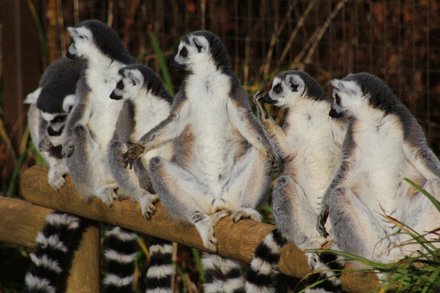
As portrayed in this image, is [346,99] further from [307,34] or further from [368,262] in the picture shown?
[307,34]

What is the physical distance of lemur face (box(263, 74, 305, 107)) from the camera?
215 inches

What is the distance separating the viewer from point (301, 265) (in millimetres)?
4801

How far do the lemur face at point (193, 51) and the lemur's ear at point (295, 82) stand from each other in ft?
1.79

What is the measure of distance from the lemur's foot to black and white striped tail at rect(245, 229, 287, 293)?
0.36 meters

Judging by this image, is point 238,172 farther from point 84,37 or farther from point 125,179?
point 84,37

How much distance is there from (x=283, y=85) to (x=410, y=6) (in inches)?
119

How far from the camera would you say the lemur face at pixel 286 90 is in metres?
5.45

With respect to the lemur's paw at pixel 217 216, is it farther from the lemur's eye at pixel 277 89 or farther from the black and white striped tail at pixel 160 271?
the lemur's eye at pixel 277 89

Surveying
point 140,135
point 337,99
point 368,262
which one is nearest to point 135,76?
point 140,135

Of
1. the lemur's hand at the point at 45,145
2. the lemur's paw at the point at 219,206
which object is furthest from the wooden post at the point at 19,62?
the lemur's paw at the point at 219,206

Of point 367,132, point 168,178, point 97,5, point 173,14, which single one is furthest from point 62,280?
point 97,5

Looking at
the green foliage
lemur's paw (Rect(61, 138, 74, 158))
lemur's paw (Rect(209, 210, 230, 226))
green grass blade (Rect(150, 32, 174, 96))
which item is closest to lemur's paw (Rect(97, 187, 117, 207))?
lemur's paw (Rect(61, 138, 74, 158))

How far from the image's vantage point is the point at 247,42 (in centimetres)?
844

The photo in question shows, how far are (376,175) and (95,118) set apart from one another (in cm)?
220
